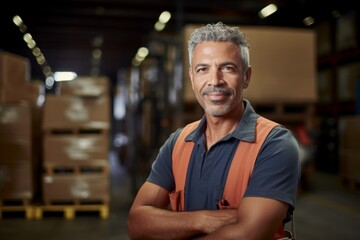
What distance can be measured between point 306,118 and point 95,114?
12.7 feet

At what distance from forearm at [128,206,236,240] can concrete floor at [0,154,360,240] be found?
287 cm

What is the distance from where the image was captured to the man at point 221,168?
1742mm

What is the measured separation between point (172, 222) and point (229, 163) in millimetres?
422

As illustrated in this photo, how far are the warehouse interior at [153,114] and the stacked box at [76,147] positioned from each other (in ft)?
0.05

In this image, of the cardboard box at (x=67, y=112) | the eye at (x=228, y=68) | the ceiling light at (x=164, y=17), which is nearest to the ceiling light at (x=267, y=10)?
the ceiling light at (x=164, y=17)

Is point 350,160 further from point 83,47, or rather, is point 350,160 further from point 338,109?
point 83,47

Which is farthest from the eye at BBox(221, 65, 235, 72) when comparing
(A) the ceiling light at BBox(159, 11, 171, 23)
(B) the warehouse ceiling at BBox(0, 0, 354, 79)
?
(A) the ceiling light at BBox(159, 11, 171, 23)

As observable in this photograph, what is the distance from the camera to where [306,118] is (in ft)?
23.1

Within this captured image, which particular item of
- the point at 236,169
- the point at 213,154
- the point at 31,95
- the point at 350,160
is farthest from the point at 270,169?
the point at 350,160

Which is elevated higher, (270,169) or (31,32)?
(31,32)

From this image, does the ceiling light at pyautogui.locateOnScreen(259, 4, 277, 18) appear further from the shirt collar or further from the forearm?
the forearm

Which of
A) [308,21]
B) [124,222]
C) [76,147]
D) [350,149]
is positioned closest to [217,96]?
[124,222]

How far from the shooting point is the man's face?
77.1 inches

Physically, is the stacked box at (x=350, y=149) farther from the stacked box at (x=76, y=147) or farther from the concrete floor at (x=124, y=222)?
the stacked box at (x=76, y=147)
